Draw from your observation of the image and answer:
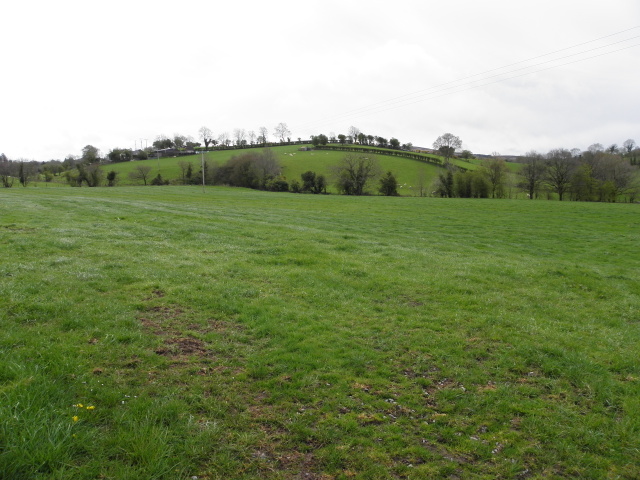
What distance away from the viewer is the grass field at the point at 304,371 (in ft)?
14.7

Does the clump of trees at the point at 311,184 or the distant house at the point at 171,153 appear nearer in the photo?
the clump of trees at the point at 311,184

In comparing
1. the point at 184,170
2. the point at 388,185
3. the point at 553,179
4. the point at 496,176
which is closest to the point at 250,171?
the point at 184,170

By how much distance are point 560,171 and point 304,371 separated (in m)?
108

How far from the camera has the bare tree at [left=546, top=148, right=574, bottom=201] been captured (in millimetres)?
93375

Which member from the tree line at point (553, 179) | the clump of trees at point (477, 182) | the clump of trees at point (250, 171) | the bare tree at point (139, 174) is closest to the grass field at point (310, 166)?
the bare tree at point (139, 174)

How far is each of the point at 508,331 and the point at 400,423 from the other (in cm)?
461

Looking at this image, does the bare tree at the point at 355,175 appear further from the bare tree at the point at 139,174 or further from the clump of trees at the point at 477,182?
the bare tree at the point at 139,174

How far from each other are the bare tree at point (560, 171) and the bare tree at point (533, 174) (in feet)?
5.51

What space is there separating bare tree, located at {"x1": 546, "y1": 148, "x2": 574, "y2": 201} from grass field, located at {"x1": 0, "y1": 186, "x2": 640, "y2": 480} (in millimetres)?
95223

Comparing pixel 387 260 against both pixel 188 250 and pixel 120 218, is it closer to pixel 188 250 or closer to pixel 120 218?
pixel 188 250

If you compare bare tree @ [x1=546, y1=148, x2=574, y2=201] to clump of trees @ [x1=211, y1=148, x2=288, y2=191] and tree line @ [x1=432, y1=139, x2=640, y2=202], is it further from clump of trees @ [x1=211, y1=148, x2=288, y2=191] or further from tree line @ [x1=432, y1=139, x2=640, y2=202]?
clump of trees @ [x1=211, y1=148, x2=288, y2=191]

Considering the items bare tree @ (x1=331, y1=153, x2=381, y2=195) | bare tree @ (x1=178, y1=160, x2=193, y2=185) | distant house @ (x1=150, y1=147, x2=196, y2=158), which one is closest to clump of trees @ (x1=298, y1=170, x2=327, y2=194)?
bare tree @ (x1=331, y1=153, x2=381, y2=195)

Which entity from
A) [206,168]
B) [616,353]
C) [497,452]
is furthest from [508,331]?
[206,168]

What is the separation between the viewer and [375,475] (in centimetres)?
438
